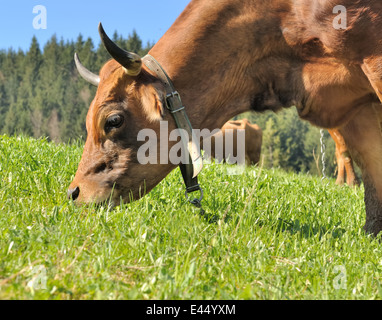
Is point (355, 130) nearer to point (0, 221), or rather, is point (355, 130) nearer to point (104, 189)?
point (104, 189)

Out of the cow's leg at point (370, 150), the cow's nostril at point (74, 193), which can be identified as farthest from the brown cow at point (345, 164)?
the cow's nostril at point (74, 193)

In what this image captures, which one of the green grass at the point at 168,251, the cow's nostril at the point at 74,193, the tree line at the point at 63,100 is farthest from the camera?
A: the tree line at the point at 63,100

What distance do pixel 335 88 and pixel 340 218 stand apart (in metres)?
1.71

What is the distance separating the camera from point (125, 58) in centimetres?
339

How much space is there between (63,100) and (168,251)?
12710cm

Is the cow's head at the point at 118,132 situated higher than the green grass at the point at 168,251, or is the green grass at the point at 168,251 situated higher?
the cow's head at the point at 118,132

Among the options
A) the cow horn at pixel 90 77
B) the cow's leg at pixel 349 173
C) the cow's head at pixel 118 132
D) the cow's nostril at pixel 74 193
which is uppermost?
the cow horn at pixel 90 77

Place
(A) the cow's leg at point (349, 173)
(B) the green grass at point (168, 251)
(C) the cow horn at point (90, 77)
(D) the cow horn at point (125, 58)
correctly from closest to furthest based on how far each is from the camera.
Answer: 1. (B) the green grass at point (168, 251)
2. (D) the cow horn at point (125, 58)
3. (C) the cow horn at point (90, 77)
4. (A) the cow's leg at point (349, 173)

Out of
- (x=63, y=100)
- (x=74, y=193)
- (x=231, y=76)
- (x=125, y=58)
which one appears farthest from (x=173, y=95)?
(x=63, y=100)

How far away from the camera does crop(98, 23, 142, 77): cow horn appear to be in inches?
132

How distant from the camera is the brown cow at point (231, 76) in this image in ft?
11.5

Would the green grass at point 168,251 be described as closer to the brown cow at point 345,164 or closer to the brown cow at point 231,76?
the brown cow at point 231,76

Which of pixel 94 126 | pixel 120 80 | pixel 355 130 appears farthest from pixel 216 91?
pixel 355 130

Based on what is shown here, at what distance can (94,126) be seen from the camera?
11.6 feet
